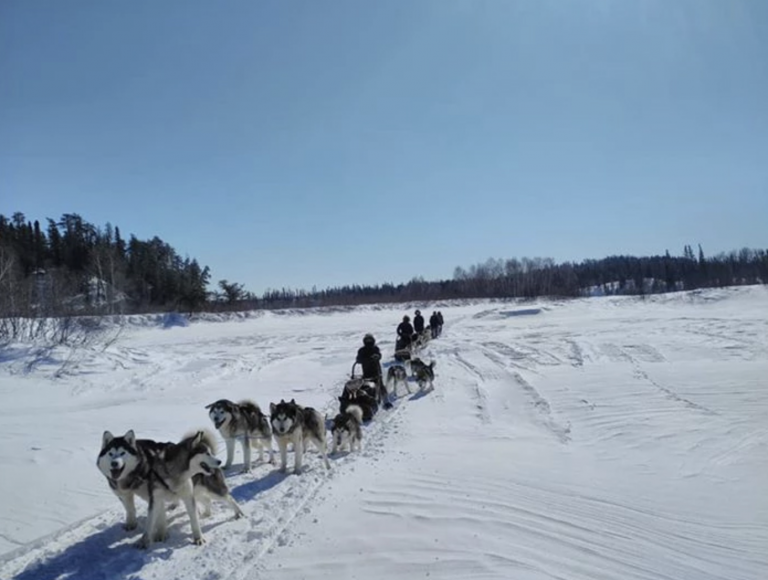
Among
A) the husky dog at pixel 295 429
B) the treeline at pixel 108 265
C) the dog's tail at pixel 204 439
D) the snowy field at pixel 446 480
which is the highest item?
the treeline at pixel 108 265

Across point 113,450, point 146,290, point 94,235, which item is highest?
point 94,235

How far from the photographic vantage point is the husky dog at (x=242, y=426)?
6.71 metres

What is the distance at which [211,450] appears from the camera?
4938 mm

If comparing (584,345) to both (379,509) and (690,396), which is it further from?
(379,509)

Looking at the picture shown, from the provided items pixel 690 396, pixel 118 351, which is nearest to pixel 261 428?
pixel 690 396

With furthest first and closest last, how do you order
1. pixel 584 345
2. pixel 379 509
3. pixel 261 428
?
pixel 584 345, pixel 261 428, pixel 379 509

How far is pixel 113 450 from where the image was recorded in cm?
445

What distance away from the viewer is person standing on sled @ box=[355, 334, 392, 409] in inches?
472

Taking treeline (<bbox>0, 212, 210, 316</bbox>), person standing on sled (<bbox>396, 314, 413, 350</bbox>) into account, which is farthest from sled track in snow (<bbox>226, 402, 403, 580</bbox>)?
treeline (<bbox>0, 212, 210, 316</bbox>)

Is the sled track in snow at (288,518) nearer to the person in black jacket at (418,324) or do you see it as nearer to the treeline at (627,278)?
the person in black jacket at (418,324)

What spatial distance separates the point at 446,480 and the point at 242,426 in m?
3.12

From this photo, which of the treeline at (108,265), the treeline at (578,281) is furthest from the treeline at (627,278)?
the treeline at (108,265)

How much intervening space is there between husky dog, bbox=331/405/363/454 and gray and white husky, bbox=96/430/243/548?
135 inches

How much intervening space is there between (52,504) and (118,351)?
44.6ft
